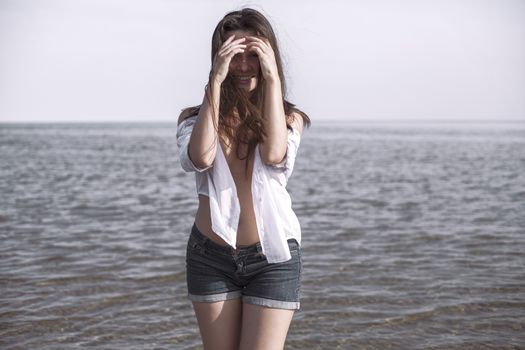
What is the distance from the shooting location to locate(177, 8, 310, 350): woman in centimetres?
332

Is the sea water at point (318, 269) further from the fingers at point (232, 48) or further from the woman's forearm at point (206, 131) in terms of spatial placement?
the fingers at point (232, 48)

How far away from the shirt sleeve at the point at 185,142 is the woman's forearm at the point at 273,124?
34cm

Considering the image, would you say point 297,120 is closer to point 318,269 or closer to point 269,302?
point 269,302

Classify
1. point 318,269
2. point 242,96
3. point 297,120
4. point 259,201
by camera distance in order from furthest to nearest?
point 318,269 → point 297,120 → point 242,96 → point 259,201

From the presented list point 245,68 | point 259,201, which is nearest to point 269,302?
point 259,201

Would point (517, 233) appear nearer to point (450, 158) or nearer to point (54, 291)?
point (54, 291)

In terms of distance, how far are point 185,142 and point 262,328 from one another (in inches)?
41.7

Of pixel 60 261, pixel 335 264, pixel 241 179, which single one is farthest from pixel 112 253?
pixel 241 179

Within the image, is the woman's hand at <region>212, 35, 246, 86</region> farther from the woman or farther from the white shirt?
the white shirt

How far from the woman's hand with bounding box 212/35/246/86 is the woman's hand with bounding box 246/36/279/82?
5 centimetres

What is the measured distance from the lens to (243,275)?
339 cm

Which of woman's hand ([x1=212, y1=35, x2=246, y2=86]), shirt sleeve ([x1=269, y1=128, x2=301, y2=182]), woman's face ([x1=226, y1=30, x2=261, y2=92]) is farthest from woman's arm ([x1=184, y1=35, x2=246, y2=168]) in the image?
shirt sleeve ([x1=269, y1=128, x2=301, y2=182])

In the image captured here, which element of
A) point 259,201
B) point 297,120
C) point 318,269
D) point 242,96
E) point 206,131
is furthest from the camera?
point 318,269

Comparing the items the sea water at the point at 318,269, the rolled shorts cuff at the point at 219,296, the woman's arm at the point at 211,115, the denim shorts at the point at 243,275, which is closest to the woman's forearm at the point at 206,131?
the woman's arm at the point at 211,115
